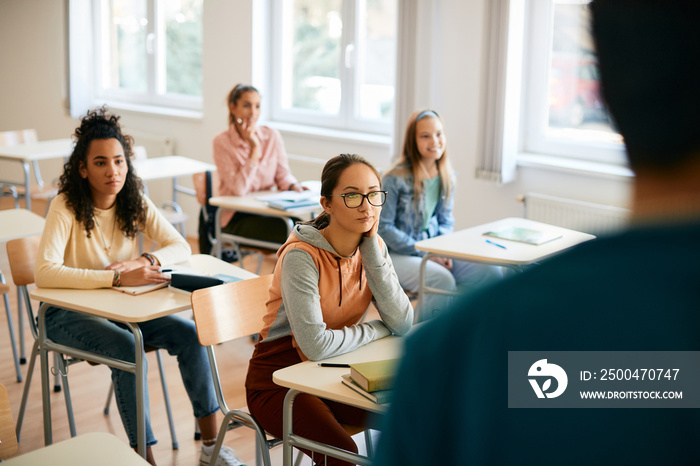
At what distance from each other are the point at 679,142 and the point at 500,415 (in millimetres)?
146

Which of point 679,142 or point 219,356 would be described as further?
point 219,356

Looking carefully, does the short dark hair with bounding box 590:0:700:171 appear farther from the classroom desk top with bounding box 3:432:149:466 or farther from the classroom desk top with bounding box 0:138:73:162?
the classroom desk top with bounding box 0:138:73:162

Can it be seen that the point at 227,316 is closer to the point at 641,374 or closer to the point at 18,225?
the point at 18,225

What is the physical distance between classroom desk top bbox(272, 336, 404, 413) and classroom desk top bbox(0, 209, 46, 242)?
192 cm

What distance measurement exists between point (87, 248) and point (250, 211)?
1261 millimetres

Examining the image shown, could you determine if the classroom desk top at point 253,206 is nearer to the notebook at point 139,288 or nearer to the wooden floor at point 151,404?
the wooden floor at point 151,404

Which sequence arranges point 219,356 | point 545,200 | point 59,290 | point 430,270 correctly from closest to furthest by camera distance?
1. point 59,290
2. point 430,270
3. point 219,356
4. point 545,200

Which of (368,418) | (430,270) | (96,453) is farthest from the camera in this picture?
(430,270)

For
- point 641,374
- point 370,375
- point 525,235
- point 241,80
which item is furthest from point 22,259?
point 241,80

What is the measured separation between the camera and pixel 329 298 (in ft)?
7.23

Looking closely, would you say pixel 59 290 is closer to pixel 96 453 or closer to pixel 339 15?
pixel 96 453

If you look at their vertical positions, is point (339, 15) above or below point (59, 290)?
above

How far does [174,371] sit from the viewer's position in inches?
143

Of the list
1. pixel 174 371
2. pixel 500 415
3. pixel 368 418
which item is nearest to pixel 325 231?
pixel 368 418
